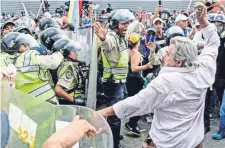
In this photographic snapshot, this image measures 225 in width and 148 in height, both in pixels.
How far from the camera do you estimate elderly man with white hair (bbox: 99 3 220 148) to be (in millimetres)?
2705

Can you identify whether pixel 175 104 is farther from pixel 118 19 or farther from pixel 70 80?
pixel 118 19

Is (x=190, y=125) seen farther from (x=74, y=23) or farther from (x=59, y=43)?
(x=74, y=23)

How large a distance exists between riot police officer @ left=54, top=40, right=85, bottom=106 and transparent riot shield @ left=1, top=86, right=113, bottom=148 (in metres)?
2.61

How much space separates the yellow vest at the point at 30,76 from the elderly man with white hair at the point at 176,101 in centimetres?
116

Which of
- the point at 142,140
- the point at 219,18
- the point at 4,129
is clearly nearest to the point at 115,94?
the point at 142,140

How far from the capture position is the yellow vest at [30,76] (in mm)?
3625

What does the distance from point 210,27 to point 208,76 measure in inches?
20.6

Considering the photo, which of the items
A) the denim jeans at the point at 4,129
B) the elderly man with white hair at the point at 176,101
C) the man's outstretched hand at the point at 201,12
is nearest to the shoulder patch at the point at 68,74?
the elderly man with white hair at the point at 176,101

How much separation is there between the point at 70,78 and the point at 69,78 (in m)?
0.01

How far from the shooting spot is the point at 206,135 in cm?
571

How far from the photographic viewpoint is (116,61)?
4770 millimetres

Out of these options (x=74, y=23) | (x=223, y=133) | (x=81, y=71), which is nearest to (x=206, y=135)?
(x=223, y=133)

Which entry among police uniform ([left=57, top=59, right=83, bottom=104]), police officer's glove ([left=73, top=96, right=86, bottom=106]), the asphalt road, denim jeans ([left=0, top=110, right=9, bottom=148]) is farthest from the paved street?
denim jeans ([left=0, top=110, right=9, bottom=148])

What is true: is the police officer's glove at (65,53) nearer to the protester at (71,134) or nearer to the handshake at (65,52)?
the handshake at (65,52)
